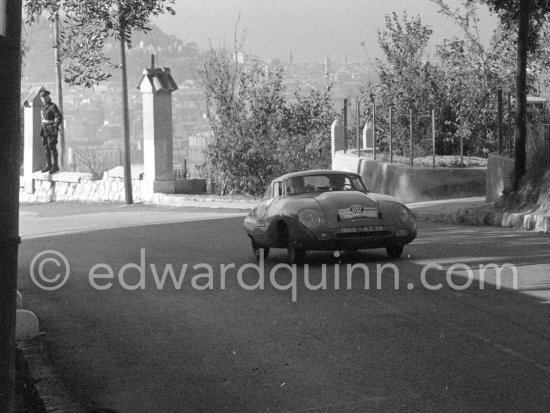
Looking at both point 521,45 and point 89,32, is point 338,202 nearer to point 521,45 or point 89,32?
point 521,45

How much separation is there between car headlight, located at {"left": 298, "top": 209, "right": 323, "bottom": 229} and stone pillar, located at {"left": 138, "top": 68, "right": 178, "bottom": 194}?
16.1 m

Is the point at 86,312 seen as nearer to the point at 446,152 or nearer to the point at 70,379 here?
the point at 70,379

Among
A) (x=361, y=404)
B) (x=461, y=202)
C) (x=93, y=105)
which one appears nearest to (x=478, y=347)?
(x=361, y=404)

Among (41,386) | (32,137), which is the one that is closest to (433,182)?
(32,137)

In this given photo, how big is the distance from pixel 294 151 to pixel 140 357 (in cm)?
2591

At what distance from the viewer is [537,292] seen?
1088 centimetres

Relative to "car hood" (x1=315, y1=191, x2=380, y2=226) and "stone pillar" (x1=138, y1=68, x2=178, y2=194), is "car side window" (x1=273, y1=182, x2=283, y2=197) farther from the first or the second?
"stone pillar" (x1=138, y1=68, x2=178, y2=194)

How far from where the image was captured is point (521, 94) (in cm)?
2058

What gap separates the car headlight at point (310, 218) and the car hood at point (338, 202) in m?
0.10

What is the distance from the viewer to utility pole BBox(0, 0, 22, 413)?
4.25 m

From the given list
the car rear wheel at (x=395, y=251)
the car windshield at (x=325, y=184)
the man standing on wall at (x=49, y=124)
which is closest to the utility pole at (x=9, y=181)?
the car rear wheel at (x=395, y=251)

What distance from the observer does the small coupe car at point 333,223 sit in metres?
13.7

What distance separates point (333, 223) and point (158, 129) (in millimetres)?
16759

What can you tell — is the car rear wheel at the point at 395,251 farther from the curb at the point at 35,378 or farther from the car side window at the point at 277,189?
the curb at the point at 35,378
